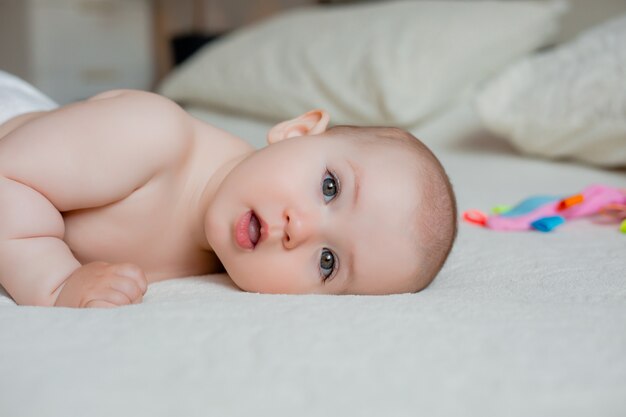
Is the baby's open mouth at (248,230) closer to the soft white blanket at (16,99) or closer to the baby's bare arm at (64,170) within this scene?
the baby's bare arm at (64,170)

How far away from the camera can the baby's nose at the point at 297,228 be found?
910 mm

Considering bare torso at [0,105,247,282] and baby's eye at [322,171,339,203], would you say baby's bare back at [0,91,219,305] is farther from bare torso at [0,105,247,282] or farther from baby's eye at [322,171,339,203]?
baby's eye at [322,171,339,203]

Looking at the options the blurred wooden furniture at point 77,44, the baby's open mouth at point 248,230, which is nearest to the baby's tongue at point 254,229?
the baby's open mouth at point 248,230

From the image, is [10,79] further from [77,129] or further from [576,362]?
[576,362]

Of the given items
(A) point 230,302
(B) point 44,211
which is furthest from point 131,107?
(A) point 230,302

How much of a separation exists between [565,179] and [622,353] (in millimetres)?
1151

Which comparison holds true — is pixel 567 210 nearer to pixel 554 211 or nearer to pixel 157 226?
pixel 554 211

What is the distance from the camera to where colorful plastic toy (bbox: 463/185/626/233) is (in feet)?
4.28

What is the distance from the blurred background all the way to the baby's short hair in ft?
7.40

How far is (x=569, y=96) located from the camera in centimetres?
172

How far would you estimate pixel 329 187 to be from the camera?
3.14 ft

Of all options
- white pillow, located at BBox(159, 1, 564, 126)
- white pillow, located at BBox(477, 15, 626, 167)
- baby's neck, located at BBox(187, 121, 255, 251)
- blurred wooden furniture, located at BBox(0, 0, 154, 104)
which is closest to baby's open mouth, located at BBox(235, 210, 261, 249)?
baby's neck, located at BBox(187, 121, 255, 251)

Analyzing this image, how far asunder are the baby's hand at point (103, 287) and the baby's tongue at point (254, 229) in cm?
17

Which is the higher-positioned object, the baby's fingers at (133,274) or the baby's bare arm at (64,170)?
the baby's bare arm at (64,170)
